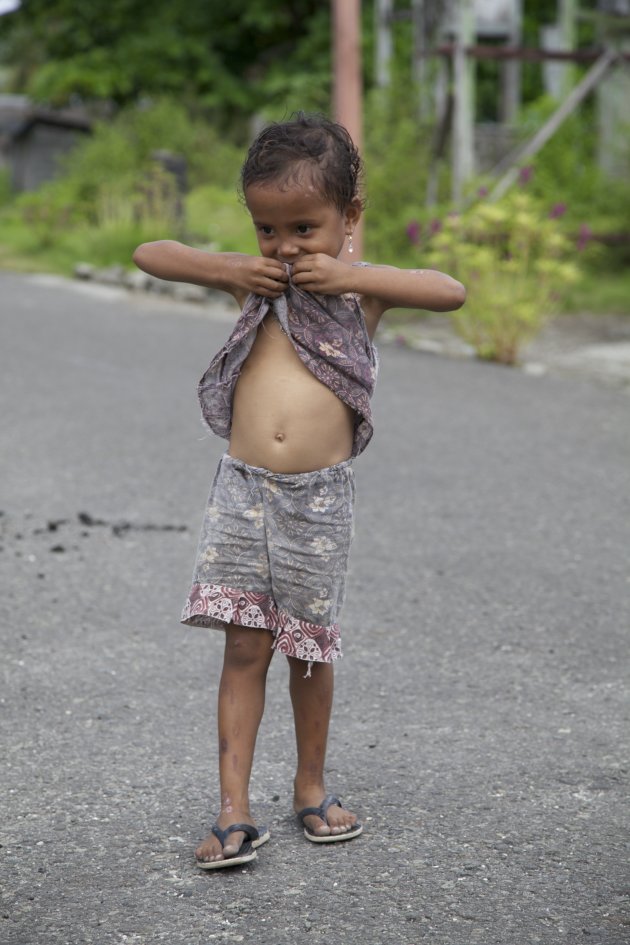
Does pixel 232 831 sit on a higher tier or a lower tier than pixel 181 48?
lower

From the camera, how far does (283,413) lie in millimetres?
2855

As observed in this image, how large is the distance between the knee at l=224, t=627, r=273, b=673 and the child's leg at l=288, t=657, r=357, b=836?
92 mm

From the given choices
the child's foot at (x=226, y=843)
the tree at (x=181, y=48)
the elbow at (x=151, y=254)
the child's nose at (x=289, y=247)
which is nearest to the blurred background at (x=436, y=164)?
the tree at (x=181, y=48)

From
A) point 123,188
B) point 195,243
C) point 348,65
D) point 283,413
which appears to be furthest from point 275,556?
point 123,188

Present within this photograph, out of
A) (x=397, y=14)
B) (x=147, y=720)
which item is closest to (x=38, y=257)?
(x=397, y=14)

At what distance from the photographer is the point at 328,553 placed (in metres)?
2.86

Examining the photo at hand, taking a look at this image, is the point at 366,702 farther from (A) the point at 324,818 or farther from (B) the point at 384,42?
(B) the point at 384,42

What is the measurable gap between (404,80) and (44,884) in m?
13.5

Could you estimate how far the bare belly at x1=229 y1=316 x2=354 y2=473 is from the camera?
285 cm

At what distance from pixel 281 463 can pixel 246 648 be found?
0.40 meters

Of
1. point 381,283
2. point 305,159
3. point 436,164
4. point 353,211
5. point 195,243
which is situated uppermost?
point 305,159

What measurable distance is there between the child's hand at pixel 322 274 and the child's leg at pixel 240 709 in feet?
2.37

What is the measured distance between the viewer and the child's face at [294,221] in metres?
2.67

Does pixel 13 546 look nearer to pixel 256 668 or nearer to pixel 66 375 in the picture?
pixel 256 668
